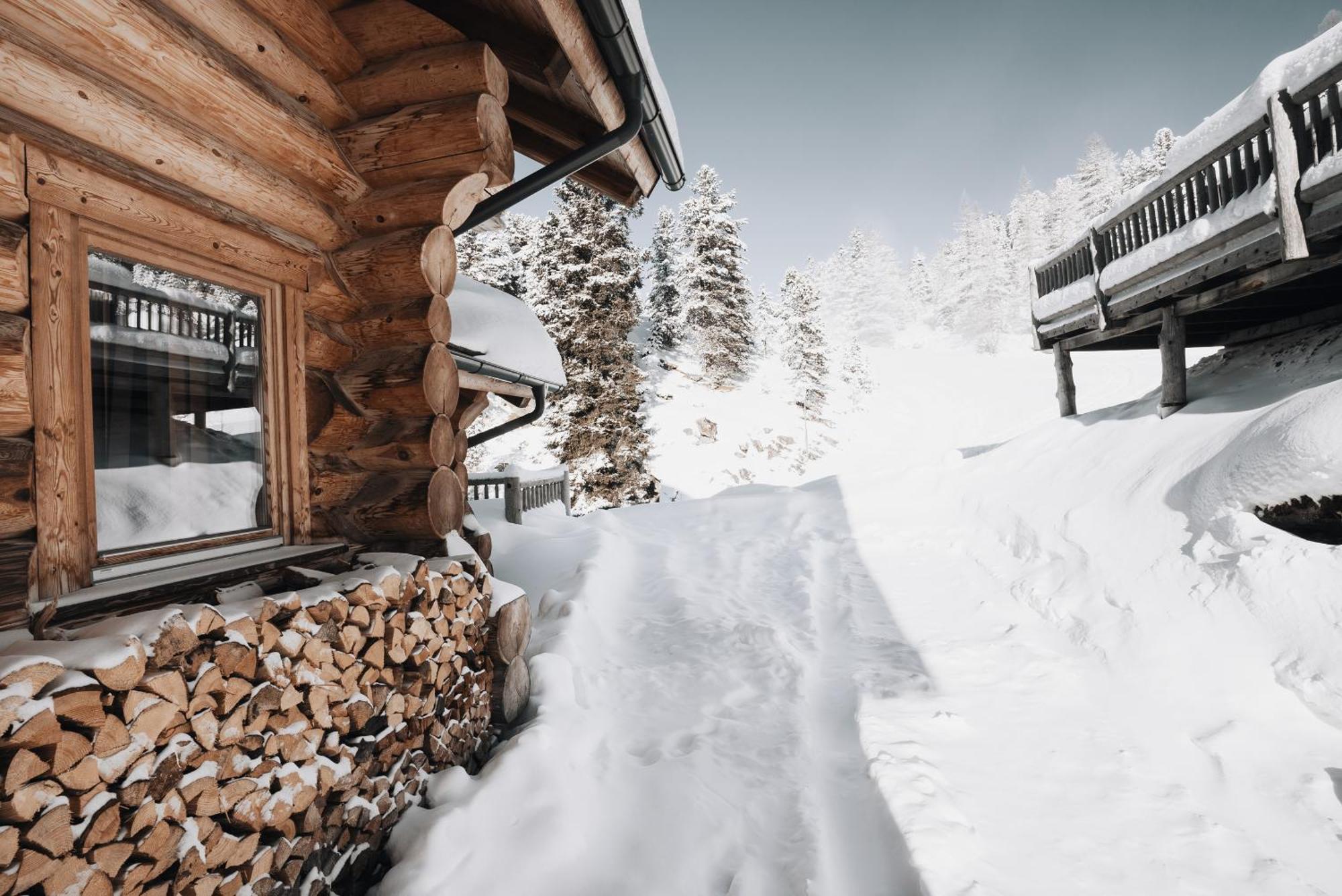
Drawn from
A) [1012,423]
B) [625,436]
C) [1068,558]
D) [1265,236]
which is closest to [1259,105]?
[1265,236]

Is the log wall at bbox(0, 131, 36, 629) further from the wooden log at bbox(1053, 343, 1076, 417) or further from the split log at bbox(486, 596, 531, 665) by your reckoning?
the wooden log at bbox(1053, 343, 1076, 417)

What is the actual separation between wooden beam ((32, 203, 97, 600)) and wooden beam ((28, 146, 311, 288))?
0.24 feet

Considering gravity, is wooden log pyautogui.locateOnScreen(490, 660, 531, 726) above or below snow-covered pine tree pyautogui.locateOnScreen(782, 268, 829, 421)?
below

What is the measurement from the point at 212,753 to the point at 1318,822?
15.1 feet

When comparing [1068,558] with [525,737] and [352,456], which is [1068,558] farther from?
[352,456]

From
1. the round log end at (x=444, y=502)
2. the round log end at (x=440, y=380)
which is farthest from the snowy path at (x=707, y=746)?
the round log end at (x=440, y=380)

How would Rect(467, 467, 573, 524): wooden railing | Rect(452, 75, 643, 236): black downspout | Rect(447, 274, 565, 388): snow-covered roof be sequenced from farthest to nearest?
Rect(467, 467, 573, 524): wooden railing, Rect(447, 274, 565, 388): snow-covered roof, Rect(452, 75, 643, 236): black downspout

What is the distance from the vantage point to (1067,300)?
26.9 feet

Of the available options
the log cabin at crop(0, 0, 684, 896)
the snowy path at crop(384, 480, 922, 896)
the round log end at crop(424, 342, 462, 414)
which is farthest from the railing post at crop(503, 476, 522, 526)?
the round log end at crop(424, 342, 462, 414)

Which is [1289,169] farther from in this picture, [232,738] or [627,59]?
[232,738]

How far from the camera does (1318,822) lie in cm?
260

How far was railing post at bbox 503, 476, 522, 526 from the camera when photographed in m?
8.10

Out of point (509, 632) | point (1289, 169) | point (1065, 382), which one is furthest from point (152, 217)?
point (1065, 382)

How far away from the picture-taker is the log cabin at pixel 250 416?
1.75 metres
